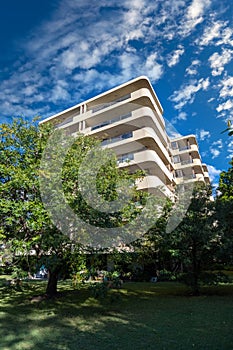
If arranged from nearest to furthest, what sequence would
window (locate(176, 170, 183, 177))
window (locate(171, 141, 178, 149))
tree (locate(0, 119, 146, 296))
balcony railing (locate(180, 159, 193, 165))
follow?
1. tree (locate(0, 119, 146, 296))
2. window (locate(176, 170, 183, 177))
3. balcony railing (locate(180, 159, 193, 165))
4. window (locate(171, 141, 178, 149))

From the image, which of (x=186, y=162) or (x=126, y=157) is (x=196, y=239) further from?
(x=186, y=162)

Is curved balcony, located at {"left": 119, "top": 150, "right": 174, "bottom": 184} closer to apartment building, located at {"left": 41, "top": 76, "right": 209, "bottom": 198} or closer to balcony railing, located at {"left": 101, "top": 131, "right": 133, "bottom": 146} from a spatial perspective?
apartment building, located at {"left": 41, "top": 76, "right": 209, "bottom": 198}

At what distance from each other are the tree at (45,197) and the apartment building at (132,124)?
1076cm

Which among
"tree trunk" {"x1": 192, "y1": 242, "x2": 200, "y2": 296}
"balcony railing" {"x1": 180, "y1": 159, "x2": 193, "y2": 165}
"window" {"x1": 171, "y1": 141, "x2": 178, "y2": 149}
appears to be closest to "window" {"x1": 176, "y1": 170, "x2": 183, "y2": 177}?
"balcony railing" {"x1": 180, "y1": 159, "x2": 193, "y2": 165}

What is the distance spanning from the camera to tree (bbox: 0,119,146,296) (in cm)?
718

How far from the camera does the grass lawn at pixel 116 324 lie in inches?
181

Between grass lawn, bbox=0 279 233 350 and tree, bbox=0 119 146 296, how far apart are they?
137 cm

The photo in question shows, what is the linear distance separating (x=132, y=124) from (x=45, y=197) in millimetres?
16619

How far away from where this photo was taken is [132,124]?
22.9 metres

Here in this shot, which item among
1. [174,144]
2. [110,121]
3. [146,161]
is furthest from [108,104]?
[174,144]

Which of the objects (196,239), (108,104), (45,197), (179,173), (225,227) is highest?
(108,104)

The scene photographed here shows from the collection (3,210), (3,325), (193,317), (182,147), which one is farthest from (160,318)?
(182,147)

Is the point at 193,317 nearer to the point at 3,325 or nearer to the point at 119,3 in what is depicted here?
the point at 3,325

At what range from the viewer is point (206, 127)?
16.8m
